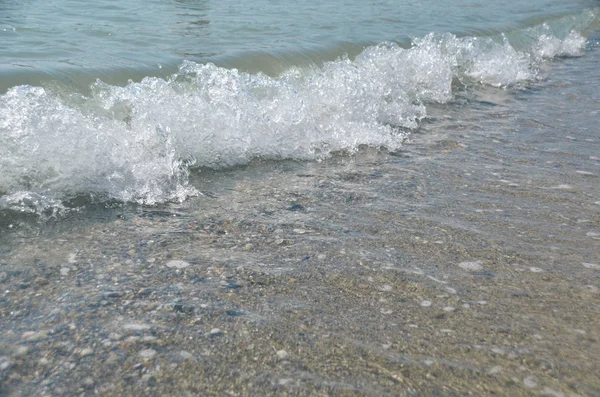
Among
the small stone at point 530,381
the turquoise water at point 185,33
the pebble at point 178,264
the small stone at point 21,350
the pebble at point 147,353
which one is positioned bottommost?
the pebble at point 178,264

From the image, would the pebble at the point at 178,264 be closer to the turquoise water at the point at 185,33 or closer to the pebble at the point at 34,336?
the pebble at the point at 34,336

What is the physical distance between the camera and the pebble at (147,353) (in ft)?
8.38

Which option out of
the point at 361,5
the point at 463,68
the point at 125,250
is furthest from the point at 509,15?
the point at 125,250

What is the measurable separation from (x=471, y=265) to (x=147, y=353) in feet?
6.17

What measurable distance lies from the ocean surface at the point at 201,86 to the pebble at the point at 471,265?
1.97 metres

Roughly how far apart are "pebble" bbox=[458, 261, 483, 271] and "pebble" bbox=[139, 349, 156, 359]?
179 cm

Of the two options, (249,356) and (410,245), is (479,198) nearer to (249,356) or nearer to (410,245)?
(410,245)

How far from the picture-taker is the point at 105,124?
4.66 meters

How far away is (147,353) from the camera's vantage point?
2574mm

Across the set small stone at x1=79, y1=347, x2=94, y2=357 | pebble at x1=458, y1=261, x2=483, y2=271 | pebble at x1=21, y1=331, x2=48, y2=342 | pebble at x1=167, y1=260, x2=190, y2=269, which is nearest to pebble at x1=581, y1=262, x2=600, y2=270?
pebble at x1=458, y1=261, x2=483, y2=271

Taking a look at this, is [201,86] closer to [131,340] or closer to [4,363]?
[131,340]

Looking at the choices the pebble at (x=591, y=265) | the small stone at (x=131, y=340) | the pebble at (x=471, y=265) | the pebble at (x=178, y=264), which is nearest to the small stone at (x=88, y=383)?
the small stone at (x=131, y=340)

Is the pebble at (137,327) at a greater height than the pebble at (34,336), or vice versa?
the pebble at (137,327)

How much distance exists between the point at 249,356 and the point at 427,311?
0.94m
